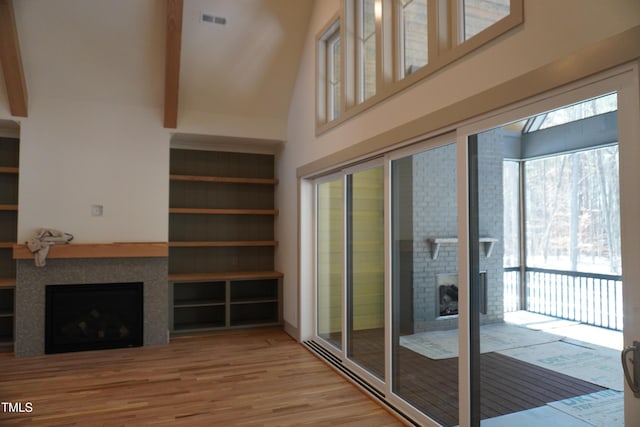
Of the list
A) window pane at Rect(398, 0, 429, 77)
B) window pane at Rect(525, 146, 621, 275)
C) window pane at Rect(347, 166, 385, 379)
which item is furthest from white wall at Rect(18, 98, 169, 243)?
window pane at Rect(525, 146, 621, 275)

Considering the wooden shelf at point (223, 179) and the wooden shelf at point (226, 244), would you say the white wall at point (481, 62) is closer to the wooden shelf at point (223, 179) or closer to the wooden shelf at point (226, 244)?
the wooden shelf at point (223, 179)

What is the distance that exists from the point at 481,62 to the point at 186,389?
367 centimetres

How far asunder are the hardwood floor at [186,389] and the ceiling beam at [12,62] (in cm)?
300

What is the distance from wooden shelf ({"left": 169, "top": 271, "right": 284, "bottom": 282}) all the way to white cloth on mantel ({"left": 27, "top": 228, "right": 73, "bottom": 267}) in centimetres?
147

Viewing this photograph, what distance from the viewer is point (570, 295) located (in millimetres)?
2311

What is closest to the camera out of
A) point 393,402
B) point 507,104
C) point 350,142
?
point 507,104

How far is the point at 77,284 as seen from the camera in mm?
5297

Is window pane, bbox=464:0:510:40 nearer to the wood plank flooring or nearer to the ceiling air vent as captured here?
the wood plank flooring

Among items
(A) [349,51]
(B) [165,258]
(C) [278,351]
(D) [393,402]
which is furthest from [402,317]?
(B) [165,258]

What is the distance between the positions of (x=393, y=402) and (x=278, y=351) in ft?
6.66

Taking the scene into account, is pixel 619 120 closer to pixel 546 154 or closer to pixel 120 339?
pixel 546 154

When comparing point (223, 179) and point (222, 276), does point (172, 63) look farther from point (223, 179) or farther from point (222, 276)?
point (222, 276)

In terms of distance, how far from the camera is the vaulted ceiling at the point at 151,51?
15.6ft

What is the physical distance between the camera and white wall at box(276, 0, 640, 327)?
1900 mm
